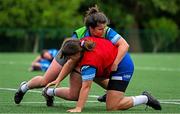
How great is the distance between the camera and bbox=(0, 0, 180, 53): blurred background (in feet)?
164

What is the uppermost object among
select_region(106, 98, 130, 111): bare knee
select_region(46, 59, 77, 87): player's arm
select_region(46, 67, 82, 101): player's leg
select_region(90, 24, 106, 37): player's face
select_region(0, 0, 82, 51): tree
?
select_region(90, 24, 106, 37): player's face

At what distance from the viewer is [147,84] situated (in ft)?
54.8

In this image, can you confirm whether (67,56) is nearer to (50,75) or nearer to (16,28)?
(50,75)

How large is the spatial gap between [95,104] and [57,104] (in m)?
0.63

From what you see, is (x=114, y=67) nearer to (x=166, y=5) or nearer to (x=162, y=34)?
(x=162, y=34)

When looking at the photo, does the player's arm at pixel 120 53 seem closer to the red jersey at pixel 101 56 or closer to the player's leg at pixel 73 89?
the red jersey at pixel 101 56

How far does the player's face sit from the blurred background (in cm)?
3769

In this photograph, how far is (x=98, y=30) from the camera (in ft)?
32.6

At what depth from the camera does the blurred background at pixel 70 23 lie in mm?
50094

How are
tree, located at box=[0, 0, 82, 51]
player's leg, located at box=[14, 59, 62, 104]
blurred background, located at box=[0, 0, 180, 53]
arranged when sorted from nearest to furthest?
1. player's leg, located at box=[14, 59, 62, 104]
2. blurred background, located at box=[0, 0, 180, 53]
3. tree, located at box=[0, 0, 82, 51]

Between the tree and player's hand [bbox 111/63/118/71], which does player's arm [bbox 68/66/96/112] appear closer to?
player's hand [bbox 111/63/118/71]

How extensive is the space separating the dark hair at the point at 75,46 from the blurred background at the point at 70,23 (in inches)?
1494

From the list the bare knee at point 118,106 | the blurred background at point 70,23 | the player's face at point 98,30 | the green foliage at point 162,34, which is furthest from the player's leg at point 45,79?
the green foliage at point 162,34

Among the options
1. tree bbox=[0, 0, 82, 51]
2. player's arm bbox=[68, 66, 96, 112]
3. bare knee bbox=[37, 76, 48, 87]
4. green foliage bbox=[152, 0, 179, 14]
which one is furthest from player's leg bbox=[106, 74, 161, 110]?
green foliage bbox=[152, 0, 179, 14]
